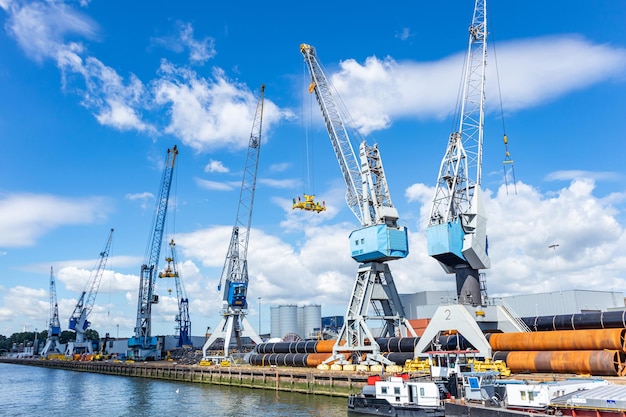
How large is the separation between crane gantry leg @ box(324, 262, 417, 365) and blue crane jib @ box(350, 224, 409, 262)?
2128 millimetres

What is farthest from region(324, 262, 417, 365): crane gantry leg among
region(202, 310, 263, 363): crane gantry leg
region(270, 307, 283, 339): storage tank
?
region(270, 307, 283, 339): storage tank

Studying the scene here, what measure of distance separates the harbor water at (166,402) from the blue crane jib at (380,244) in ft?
62.9

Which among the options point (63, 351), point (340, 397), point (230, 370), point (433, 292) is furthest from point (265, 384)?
point (63, 351)

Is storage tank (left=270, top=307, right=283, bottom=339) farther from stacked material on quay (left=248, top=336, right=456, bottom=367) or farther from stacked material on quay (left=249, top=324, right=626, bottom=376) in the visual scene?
stacked material on quay (left=249, top=324, right=626, bottom=376)

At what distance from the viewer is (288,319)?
15875 cm

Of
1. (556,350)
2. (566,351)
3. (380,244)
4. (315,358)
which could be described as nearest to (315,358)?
(315,358)

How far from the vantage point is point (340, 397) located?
2044 inches

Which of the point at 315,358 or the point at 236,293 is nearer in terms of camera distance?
the point at 315,358

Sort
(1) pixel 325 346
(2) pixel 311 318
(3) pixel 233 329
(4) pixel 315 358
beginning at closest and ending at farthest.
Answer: (4) pixel 315 358 → (1) pixel 325 346 → (3) pixel 233 329 → (2) pixel 311 318

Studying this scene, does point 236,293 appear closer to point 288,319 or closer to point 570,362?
point 288,319

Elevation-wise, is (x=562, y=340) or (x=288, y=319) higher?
(x=288, y=319)

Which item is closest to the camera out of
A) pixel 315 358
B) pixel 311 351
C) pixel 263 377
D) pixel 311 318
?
Answer: pixel 263 377

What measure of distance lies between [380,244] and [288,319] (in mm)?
101935

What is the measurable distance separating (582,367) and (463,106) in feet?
112
